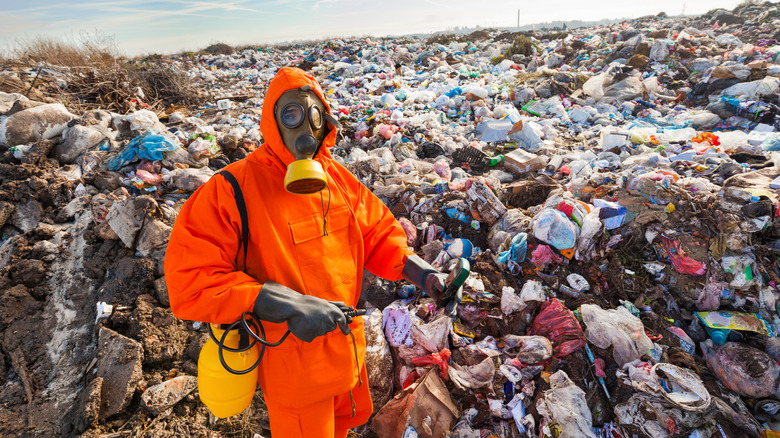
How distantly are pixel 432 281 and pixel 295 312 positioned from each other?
0.54 metres

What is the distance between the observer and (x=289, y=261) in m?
1.18

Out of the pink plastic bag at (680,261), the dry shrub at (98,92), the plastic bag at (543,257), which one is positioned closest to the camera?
the pink plastic bag at (680,261)

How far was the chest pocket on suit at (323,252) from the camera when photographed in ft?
3.98

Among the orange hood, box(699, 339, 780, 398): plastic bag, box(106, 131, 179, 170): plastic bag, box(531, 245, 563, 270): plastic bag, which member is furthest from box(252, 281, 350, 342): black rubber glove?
box(106, 131, 179, 170): plastic bag

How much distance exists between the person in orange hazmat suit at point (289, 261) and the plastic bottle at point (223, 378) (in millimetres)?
74

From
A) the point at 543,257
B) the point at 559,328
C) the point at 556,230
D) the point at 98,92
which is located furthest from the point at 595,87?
the point at 98,92

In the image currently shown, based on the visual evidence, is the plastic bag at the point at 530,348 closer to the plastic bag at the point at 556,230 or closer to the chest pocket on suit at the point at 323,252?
the plastic bag at the point at 556,230

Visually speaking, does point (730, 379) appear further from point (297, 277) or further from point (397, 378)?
point (297, 277)

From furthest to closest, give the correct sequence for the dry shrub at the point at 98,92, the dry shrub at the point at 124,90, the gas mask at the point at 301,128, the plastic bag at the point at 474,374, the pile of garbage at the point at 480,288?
the dry shrub at the point at 124,90 < the dry shrub at the point at 98,92 < the plastic bag at the point at 474,374 < the pile of garbage at the point at 480,288 < the gas mask at the point at 301,128

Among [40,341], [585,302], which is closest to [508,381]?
[585,302]

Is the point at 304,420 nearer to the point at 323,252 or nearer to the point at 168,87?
the point at 323,252

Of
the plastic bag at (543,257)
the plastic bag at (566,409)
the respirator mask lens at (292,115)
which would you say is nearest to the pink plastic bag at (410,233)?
the plastic bag at (543,257)

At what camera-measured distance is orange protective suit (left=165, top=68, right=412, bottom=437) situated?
1.04 metres

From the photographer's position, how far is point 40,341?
2.42 meters
